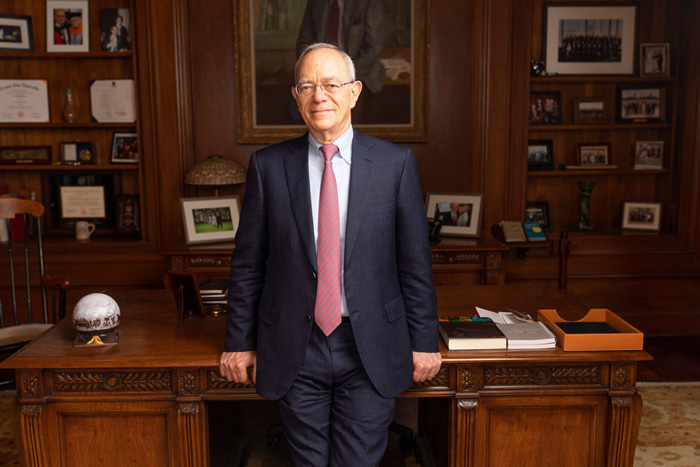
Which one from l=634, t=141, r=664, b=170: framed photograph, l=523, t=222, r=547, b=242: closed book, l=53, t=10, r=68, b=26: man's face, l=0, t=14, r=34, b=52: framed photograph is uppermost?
l=53, t=10, r=68, b=26: man's face

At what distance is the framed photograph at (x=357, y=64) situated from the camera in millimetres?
4359

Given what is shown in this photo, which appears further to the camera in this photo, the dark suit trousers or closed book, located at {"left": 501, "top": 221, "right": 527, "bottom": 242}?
closed book, located at {"left": 501, "top": 221, "right": 527, "bottom": 242}

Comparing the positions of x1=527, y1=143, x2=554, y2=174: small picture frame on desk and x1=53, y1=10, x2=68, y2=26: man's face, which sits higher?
x1=53, y1=10, x2=68, y2=26: man's face

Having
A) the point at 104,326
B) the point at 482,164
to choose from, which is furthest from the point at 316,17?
the point at 104,326

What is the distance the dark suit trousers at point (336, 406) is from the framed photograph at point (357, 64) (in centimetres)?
292

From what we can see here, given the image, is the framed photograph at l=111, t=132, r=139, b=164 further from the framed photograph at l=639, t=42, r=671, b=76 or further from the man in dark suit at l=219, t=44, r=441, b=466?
the framed photograph at l=639, t=42, r=671, b=76

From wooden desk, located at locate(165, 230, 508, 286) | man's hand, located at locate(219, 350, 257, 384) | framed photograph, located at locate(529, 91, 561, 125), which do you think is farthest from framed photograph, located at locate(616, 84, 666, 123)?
man's hand, located at locate(219, 350, 257, 384)

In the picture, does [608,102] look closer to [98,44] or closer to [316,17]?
[316,17]

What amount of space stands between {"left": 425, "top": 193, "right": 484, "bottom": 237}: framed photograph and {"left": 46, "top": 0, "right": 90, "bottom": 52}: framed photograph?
2.71 m

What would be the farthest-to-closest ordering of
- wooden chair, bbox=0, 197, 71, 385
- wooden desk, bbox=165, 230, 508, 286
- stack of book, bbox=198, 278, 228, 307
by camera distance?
wooden desk, bbox=165, 230, 508, 286
wooden chair, bbox=0, 197, 71, 385
stack of book, bbox=198, 278, 228, 307

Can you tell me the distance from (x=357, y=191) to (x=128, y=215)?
130 inches

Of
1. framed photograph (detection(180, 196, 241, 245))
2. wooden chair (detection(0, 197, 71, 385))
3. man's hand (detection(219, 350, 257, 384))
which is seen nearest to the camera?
man's hand (detection(219, 350, 257, 384))

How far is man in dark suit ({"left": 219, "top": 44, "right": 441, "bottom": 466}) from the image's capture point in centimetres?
172

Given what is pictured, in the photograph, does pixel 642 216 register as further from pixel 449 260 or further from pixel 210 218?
pixel 210 218
